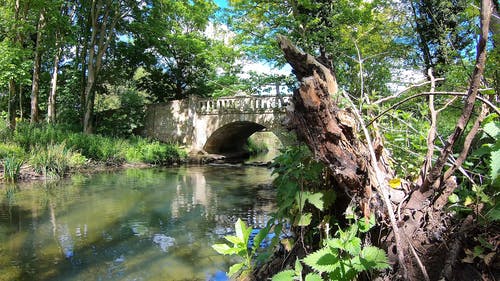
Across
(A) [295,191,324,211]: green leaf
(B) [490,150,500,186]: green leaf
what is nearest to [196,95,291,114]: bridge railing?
(A) [295,191,324,211]: green leaf

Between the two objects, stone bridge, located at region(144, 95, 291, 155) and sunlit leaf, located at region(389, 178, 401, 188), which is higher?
stone bridge, located at region(144, 95, 291, 155)

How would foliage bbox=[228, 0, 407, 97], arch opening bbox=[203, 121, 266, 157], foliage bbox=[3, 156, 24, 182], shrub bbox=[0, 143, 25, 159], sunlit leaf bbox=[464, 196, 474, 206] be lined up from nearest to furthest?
1. sunlit leaf bbox=[464, 196, 474, 206]
2. foliage bbox=[3, 156, 24, 182]
3. shrub bbox=[0, 143, 25, 159]
4. foliage bbox=[228, 0, 407, 97]
5. arch opening bbox=[203, 121, 266, 157]

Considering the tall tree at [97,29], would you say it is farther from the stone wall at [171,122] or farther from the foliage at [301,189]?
the foliage at [301,189]

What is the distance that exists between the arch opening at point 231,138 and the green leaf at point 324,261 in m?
16.2

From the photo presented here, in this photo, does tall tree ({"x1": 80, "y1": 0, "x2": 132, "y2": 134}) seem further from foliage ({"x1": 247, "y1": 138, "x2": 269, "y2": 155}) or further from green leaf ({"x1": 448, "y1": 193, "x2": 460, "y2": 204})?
green leaf ({"x1": 448, "y1": 193, "x2": 460, "y2": 204})

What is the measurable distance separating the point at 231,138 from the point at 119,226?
16317mm

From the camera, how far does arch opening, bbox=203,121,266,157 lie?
19.1 meters

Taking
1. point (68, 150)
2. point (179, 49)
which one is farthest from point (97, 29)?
point (68, 150)

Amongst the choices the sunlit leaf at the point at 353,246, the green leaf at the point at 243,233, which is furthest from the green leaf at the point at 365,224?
the green leaf at the point at 243,233

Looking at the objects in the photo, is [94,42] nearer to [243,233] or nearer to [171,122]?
[171,122]

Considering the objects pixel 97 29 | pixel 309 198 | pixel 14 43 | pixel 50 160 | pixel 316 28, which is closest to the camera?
pixel 309 198

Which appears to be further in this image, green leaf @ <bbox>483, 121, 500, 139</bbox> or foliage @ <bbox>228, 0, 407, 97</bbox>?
foliage @ <bbox>228, 0, 407, 97</bbox>

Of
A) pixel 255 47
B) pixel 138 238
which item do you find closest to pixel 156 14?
pixel 255 47

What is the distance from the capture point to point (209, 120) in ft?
62.5
